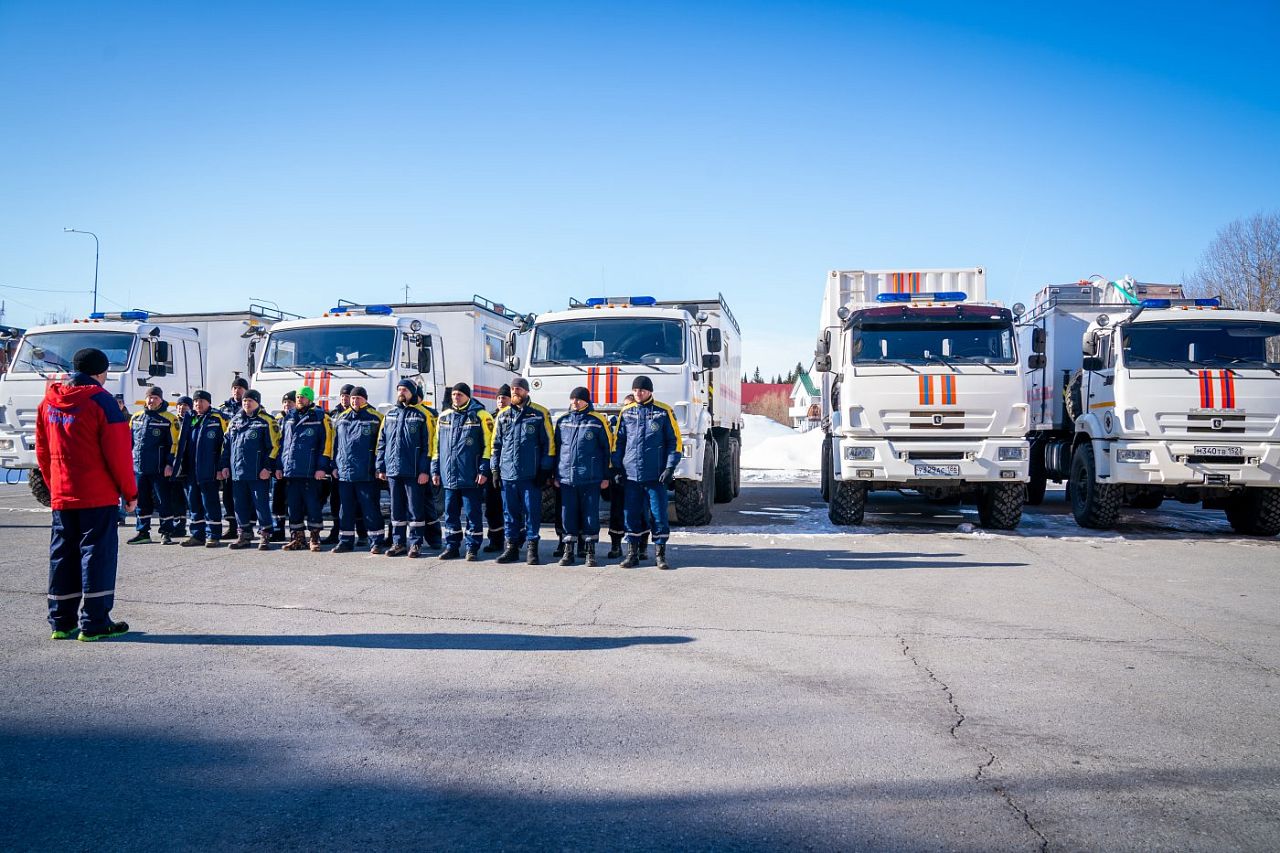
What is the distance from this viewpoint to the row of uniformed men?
859cm

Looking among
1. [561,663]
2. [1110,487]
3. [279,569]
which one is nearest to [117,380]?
[279,569]

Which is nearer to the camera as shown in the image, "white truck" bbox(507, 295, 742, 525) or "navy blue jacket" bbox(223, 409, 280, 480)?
"navy blue jacket" bbox(223, 409, 280, 480)

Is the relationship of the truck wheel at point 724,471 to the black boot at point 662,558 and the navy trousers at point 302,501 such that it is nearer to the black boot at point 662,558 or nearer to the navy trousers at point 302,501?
the black boot at point 662,558

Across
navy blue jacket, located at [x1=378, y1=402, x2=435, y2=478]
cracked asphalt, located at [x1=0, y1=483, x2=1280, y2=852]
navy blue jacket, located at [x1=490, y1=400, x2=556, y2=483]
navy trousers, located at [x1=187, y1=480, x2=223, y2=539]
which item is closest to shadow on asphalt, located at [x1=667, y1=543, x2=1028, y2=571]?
cracked asphalt, located at [x1=0, y1=483, x2=1280, y2=852]

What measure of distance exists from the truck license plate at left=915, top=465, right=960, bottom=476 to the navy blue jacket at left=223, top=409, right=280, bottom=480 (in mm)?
7714

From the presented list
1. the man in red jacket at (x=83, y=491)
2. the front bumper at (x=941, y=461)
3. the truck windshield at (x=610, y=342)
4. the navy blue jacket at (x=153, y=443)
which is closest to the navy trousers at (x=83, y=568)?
the man in red jacket at (x=83, y=491)

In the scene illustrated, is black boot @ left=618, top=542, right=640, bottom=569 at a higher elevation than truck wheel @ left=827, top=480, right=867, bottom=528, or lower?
lower

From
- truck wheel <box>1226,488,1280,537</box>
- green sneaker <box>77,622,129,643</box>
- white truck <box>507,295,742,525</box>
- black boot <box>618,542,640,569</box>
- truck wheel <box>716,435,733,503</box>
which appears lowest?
green sneaker <box>77,622,129,643</box>

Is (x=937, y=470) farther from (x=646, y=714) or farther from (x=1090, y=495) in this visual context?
(x=646, y=714)

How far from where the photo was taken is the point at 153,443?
992cm

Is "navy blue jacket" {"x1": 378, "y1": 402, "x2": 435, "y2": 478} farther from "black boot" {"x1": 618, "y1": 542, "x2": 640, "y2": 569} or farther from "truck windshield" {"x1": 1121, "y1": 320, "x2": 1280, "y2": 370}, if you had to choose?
"truck windshield" {"x1": 1121, "y1": 320, "x2": 1280, "y2": 370}

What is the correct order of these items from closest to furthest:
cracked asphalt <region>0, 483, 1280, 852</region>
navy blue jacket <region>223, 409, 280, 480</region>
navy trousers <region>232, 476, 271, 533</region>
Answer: cracked asphalt <region>0, 483, 1280, 852</region>, navy blue jacket <region>223, 409, 280, 480</region>, navy trousers <region>232, 476, 271, 533</region>

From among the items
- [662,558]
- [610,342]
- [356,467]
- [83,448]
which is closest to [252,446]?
[356,467]

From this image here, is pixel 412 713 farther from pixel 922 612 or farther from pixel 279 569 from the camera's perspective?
pixel 279 569
